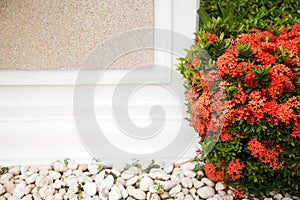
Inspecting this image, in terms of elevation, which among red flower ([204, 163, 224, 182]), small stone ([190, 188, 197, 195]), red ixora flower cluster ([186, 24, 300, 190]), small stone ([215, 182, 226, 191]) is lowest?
small stone ([190, 188, 197, 195])

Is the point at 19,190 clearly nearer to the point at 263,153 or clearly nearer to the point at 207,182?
the point at 207,182

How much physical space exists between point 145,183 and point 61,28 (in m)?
1.11

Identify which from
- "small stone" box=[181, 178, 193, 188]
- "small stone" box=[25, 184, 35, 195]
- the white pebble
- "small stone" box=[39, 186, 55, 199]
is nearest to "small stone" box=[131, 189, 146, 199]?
"small stone" box=[181, 178, 193, 188]

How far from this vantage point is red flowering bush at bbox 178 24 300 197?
193 centimetres

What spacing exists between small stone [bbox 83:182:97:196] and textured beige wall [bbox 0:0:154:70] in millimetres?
789

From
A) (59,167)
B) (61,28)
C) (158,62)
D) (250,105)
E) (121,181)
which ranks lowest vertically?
(121,181)

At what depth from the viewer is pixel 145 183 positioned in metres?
2.38

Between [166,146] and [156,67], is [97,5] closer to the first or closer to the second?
[156,67]

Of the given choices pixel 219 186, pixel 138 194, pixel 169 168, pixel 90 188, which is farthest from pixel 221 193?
pixel 90 188

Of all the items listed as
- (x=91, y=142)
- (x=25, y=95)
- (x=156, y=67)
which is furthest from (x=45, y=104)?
(x=156, y=67)

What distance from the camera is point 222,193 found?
2.32 meters

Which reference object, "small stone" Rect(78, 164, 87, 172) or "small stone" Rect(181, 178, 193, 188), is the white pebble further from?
"small stone" Rect(78, 164, 87, 172)

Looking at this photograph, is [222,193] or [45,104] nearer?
[222,193]

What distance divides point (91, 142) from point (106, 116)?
0.66 ft
